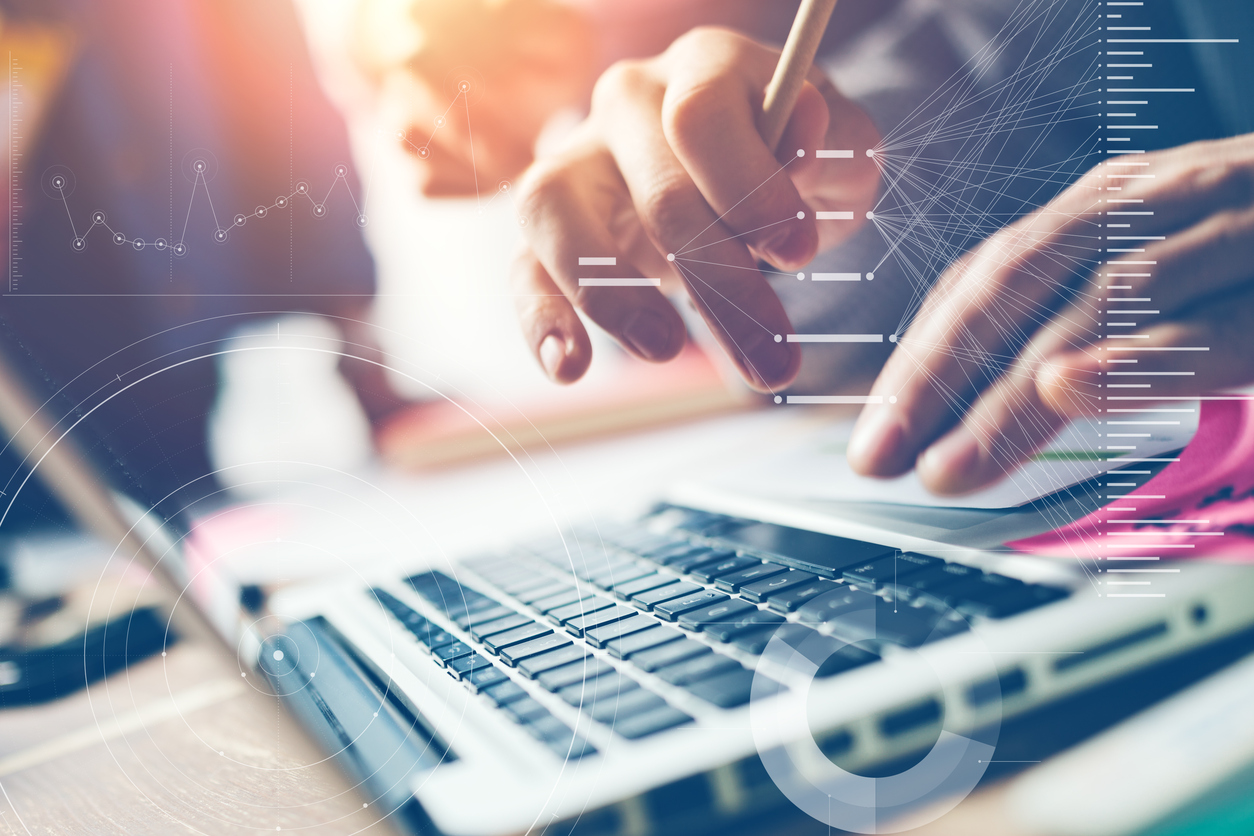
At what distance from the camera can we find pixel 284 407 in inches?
15.6

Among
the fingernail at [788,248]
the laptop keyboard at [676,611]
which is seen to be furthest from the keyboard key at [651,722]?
the fingernail at [788,248]

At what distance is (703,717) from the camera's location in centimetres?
27

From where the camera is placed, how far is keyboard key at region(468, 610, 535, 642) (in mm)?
340

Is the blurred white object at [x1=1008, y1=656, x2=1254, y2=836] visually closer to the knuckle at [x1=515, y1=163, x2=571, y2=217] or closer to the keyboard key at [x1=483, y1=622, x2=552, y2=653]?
the keyboard key at [x1=483, y1=622, x2=552, y2=653]

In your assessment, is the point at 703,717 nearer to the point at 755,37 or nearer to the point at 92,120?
the point at 755,37

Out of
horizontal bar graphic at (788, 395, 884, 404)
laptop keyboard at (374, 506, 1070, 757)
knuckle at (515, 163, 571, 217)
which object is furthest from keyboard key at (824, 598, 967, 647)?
knuckle at (515, 163, 571, 217)

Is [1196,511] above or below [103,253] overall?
below

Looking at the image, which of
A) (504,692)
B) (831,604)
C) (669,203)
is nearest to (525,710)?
(504,692)

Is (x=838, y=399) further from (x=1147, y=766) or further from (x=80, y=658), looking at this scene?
(x=80, y=658)

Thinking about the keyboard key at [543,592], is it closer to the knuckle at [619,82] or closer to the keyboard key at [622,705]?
→ the keyboard key at [622,705]

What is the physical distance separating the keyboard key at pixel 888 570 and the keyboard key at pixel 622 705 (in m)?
0.09

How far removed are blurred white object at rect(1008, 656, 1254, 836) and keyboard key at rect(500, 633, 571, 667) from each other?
0.17 m

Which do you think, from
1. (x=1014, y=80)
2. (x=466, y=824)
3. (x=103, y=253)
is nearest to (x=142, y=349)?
(x=103, y=253)

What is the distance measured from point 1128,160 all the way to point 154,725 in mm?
502
